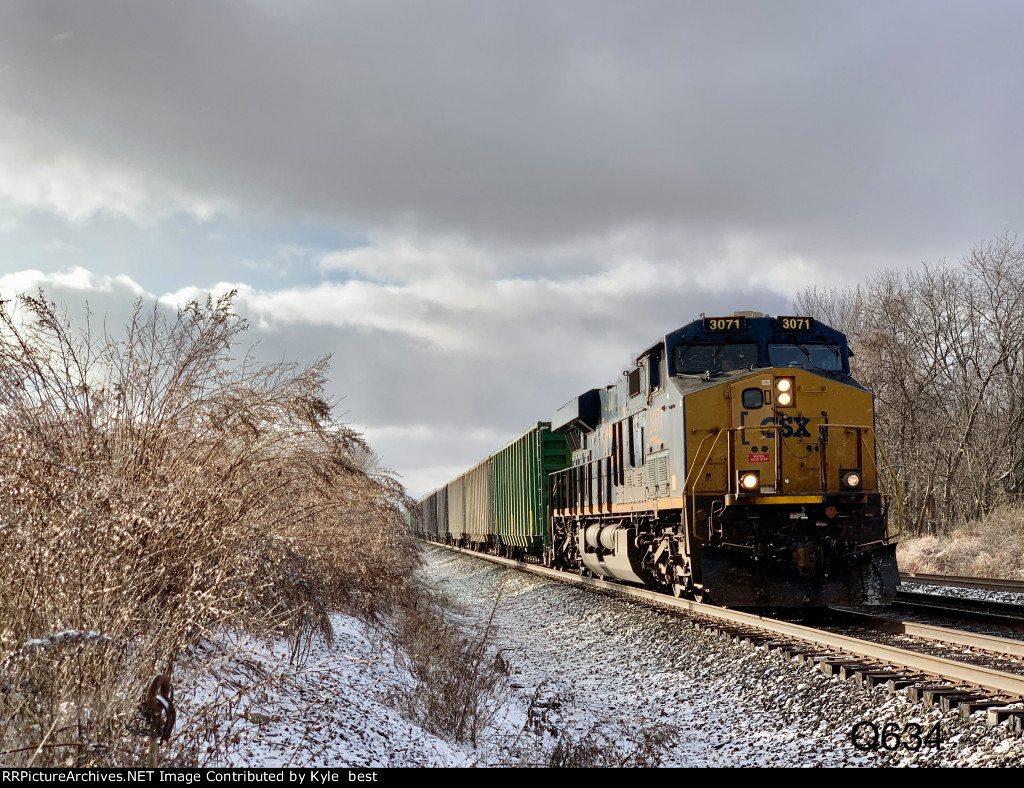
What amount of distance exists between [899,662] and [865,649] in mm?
591

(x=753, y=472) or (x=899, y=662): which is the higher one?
(x=753, y=472)

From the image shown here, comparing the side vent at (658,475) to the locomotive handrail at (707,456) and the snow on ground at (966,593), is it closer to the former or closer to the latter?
the locomotive handrail at (707,456)

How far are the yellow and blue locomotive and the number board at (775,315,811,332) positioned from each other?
2 centimetres

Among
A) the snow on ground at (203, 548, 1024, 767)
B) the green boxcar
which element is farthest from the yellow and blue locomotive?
the green boxcar

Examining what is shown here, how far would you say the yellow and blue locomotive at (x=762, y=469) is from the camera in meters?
10.0

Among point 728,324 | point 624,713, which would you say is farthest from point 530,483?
point 624,713

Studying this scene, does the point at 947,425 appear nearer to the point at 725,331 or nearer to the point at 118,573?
the point at 725,331

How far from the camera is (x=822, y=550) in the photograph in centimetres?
993

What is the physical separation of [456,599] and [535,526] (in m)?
3.58

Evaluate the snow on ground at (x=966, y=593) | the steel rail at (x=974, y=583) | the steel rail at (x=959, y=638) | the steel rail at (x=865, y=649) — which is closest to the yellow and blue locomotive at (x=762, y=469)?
the steel rail at (x=865, y=649)

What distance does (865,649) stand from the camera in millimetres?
7699

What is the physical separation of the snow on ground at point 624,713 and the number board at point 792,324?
4.18 meters

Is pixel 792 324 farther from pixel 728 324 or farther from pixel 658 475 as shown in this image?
pixel 658 475

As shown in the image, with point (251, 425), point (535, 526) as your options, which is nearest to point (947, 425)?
point (535, 526)
